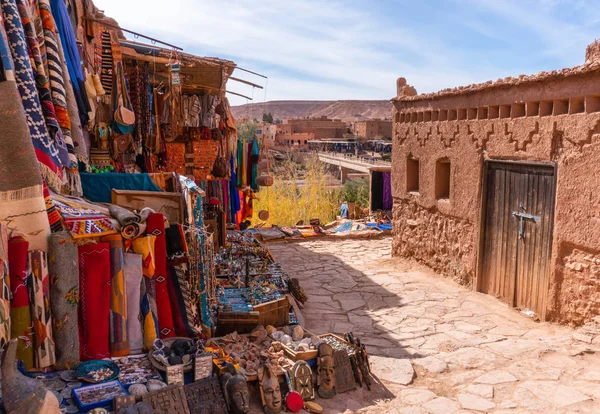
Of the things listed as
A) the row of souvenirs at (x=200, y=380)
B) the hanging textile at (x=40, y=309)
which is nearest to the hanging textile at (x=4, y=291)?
the hanging textile at (x=40, y=309)

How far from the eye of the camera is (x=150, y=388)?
367 cm

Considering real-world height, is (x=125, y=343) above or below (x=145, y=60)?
below

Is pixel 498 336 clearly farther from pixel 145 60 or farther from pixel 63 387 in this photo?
pixel 145 60

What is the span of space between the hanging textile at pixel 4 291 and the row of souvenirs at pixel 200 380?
316 millimetres

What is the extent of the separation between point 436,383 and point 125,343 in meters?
2.88

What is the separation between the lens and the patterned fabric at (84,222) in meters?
3.86

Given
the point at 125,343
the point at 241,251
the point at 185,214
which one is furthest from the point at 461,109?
the point at 125,343

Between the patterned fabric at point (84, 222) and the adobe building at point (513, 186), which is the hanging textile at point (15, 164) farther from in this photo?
the adobe building at point (513, 186)

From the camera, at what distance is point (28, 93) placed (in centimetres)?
381

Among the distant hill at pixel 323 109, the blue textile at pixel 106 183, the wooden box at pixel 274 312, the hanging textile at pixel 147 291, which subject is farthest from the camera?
the distant hill at pixel 323 109

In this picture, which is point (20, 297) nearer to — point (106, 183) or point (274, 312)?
point (106, 183)

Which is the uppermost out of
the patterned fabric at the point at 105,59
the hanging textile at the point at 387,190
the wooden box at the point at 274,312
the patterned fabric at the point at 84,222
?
the patterned fabric at the point at 105,59

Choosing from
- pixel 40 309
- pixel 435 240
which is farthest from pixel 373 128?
pixel 40 309

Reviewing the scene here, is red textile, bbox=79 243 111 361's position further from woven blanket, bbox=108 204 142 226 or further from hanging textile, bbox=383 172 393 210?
hanging textile, bbox=383 172 393 210
